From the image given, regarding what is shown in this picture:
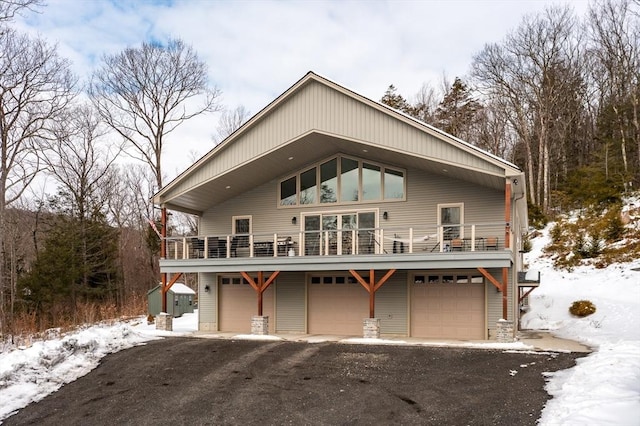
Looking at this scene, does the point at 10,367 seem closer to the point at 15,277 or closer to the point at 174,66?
the point at 15,277

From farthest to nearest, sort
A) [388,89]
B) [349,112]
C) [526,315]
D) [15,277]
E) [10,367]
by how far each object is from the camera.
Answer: [388,89] → [15,277] → [526,315] → [349,112] → [10,367]

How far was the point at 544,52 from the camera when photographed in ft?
107

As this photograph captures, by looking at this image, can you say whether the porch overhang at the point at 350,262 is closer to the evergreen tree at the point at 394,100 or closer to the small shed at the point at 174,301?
the small shed at the point at 174,301

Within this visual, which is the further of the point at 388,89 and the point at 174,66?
the point at 388,89

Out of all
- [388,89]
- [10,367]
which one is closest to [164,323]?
Answer: [10,367]

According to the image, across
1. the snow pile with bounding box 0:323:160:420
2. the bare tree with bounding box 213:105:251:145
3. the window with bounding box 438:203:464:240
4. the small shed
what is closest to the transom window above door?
the window with bounding box 438:203:464:240

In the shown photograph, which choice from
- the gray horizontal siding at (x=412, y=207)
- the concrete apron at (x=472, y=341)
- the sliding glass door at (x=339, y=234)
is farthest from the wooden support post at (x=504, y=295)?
the sliding glass door at (x=339, y=234)

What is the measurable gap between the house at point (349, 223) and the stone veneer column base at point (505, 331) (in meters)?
0.08

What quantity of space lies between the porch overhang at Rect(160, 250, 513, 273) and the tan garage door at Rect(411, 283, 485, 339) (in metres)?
1.62

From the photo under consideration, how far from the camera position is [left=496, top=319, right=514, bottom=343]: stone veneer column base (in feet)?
43.7

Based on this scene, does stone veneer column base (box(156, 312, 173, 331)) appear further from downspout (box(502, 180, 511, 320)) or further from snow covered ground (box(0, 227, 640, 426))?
downspout (box(502, 180, 511, 320))

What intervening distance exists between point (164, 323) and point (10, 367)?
7.41 m

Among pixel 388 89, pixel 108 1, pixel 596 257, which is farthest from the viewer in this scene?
pixel 388 89

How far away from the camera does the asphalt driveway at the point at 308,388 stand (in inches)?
303
